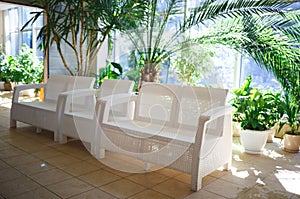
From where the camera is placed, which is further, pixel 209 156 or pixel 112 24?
pixel 112 24

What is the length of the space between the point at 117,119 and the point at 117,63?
1.84m

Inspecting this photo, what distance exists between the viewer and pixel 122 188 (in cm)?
229

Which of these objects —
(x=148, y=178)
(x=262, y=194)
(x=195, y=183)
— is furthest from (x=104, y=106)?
(x=262, y=194)

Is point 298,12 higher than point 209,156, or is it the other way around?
point 298,12

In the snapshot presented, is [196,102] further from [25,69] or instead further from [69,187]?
[25,69]

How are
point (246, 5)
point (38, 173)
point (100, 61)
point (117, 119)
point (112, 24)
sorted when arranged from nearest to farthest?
point (38, 173)
point (117, 119)
point (246, 5)
point (112, 24)
point (100, 61)

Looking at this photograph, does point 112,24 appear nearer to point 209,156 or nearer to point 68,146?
point 68,146

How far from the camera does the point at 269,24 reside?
339 centimetres

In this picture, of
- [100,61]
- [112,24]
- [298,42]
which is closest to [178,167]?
[298,42]

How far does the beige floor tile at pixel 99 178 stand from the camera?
2385 mm

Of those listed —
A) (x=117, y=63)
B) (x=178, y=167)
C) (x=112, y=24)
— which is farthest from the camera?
(x=117, y=63)

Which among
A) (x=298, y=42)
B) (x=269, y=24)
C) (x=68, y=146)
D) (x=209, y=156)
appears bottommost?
(x=68, y=146)

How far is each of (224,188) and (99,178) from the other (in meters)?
1.06

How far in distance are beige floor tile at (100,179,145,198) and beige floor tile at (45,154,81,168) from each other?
2.17 ft
